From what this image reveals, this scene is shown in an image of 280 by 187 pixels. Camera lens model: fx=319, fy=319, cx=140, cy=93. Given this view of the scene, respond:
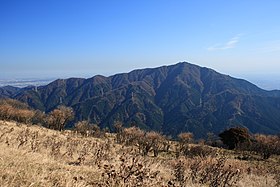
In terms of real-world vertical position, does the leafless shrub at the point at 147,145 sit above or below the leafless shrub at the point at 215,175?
below

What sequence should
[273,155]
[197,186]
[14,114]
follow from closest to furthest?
1. [197,186]
2. [273,155]
3. [14,114]

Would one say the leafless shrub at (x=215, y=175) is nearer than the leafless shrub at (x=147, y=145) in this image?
Yes

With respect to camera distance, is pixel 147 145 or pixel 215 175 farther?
pixel 147 145

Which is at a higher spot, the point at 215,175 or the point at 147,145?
the point at 215,175

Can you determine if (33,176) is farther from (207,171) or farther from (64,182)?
(207,171)

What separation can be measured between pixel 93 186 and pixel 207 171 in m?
4.86

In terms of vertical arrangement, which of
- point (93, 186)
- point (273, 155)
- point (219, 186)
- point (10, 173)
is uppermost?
point (10, 173)

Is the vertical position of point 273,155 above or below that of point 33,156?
below

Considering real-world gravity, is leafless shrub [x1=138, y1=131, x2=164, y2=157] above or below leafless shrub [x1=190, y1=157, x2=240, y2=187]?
below

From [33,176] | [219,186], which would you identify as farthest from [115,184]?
[219,186]

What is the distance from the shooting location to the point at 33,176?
203 inches

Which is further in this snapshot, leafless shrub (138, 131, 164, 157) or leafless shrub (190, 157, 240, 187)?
leafless shrub (138, 131, 164, 157)

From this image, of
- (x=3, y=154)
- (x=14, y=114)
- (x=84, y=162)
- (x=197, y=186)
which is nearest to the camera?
(x=3, y=154)

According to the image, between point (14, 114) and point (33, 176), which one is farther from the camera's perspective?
point (14, 114)
